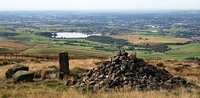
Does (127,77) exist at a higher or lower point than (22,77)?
higher

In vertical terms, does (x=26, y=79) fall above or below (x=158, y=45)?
above

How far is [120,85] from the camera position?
16.8 m

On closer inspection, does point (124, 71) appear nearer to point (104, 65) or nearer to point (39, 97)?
point (104, 65)

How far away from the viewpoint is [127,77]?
1759cm

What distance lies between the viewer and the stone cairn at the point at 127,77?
16750 mm

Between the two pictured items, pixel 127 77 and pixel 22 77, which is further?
pixel 22 77

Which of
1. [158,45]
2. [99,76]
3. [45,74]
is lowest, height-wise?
[158,45]

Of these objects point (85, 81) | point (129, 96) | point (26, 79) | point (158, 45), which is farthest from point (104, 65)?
point (158, 45)

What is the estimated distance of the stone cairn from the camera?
1675cm

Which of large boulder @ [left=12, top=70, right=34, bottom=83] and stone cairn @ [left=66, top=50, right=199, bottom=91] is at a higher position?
stone cairn @ [left=66, top=50, right=199, bottom=91]

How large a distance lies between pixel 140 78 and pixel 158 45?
141 m

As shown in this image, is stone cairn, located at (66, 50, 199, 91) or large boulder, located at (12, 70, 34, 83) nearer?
stone cairn, located at (66, 50, 199, 91)

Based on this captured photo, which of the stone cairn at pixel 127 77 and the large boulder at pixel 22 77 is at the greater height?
the stone cairn at pixel 127 77

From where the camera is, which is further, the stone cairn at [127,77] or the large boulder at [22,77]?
the large boulder at [22,77]
